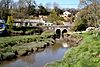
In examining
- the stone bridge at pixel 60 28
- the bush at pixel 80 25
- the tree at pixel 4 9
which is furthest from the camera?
the tree at pixel 4 9

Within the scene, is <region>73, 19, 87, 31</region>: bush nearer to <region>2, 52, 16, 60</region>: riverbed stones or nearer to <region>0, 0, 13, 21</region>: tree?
<region>0, 0, 13, 21</region>: tree

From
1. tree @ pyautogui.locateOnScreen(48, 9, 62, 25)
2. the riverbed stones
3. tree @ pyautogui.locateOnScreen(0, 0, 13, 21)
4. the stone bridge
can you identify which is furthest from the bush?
the riverbed stones

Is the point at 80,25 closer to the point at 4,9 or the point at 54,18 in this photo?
the point at 54,18

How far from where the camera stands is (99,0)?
1855 inches

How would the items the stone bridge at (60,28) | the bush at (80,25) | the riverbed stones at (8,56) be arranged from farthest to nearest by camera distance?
the stone bridge at (60,28) → the bush at (80,25) → the riverbed stones at (8,56)

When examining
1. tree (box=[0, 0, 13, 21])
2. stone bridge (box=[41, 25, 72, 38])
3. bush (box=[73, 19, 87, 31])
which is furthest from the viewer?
tree (box=[0, 0, 13, 21])

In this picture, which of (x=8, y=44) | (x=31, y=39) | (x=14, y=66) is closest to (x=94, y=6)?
(x=31, y=39)

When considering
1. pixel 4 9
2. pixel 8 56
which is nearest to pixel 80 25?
pixel 4 9

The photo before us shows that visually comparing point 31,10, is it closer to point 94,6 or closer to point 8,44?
point 94,6

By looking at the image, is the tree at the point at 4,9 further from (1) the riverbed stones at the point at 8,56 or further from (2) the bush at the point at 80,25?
(1) the riverbed stones at the point at 8,56

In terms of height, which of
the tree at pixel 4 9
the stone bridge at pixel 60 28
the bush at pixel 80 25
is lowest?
the stone bridge at pixel 60 28

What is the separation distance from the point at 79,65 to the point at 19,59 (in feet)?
56.5

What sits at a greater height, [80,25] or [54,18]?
[54,18]


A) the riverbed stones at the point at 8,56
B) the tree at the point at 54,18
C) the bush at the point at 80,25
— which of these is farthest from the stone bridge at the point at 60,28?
the riverbed stones at the point at 8,56
